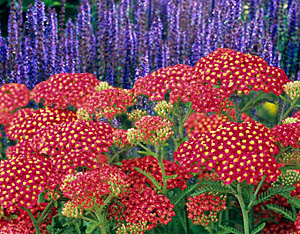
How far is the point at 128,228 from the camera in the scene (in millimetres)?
2586

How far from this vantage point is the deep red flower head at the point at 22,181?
8.45 feet

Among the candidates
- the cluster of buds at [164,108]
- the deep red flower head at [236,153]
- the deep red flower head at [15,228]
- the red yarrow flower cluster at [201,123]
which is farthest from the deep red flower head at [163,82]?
the deep red flower head at [15,228]

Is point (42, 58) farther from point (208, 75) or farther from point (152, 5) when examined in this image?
point (152, 5)

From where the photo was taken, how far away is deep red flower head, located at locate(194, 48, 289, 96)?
9.36ft

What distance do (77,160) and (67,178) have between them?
0.16 meters

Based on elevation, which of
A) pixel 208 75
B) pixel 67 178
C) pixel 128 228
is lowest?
pixel 128 228

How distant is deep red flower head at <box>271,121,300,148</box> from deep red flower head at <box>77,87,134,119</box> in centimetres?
112

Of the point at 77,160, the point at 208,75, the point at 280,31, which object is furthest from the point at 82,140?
the point at 280,31

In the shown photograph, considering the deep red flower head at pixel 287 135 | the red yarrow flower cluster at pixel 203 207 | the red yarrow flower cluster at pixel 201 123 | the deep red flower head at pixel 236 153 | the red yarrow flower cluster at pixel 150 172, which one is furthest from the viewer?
the red yarrow flower cluster at pixel 150 172

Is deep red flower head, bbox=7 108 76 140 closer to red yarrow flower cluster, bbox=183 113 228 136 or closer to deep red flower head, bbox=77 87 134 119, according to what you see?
deep red flower head, bbox=77 87 134 119

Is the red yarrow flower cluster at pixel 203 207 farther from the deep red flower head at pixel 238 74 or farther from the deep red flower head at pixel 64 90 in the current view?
the deep red flower head at pixel 64 90

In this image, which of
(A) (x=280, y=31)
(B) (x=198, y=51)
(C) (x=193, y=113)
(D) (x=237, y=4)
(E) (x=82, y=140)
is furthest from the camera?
(A) (x=280, y=31)

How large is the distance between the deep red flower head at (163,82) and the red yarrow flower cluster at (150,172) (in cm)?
47

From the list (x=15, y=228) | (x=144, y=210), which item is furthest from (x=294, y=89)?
(x=15, y=228)
